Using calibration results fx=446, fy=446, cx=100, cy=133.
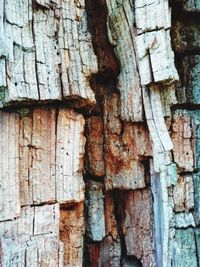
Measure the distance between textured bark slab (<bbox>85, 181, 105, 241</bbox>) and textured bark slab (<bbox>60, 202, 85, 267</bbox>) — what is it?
2.9 inches

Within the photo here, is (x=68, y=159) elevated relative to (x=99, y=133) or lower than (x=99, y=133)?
lower

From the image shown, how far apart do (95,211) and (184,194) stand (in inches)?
14.5

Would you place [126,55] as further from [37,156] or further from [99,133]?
[37,156]

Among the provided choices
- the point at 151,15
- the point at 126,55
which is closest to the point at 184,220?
the point at 126,55

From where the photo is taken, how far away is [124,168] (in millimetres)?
1831

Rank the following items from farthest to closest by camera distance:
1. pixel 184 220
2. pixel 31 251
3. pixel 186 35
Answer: pixel 186 35
pixel 184 220
pixel 31 251

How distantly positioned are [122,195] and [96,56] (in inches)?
23.1

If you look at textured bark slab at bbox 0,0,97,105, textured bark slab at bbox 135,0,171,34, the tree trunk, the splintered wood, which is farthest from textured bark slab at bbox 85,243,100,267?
textured bark slab at bbox 135,0,171,34

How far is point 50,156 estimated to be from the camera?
→ 167 centimetres

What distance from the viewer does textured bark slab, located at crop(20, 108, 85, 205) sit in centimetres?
164

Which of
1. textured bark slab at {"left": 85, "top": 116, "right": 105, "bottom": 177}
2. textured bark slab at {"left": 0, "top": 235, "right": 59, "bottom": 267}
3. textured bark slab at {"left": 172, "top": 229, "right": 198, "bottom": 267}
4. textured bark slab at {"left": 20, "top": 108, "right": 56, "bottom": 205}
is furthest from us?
textured bark slab at {"left": 85, "top": 116, "right": 105, "bottom": 177}

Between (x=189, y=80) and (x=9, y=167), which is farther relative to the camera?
(x=189, y=80)

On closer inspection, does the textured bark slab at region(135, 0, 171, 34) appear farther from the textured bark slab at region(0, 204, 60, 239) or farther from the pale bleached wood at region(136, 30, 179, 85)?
the textured bark slab at region(0, 204, 60, 239)

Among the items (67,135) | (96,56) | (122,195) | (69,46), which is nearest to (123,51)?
(96,56)
